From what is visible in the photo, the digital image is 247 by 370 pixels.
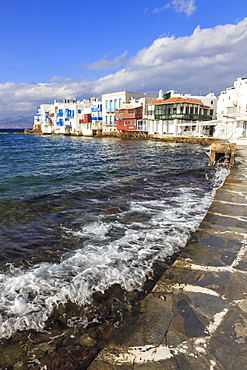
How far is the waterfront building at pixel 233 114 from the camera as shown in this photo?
41250mm

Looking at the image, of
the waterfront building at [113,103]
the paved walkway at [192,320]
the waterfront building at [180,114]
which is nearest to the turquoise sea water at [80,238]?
the paved walkway at [192,320]

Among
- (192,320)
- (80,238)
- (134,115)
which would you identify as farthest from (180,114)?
(192,320)

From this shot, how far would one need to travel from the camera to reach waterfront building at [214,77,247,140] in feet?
135

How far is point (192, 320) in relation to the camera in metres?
2.70

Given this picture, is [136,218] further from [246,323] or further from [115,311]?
[246,323]

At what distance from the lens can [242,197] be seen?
7.77 m

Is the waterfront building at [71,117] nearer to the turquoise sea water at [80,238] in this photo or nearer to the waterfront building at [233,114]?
the waterfront building at [233,114]

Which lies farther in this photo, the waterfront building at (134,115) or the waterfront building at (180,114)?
the waterfront building at (134,115)

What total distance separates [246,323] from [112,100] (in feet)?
263

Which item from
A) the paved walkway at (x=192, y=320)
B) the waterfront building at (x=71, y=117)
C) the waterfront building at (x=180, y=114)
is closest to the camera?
the paved walkway at (x=192, y=320)

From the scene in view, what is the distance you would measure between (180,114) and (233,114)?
19667 millimetres

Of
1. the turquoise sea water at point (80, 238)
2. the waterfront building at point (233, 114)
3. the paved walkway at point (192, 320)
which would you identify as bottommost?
the turquoise sea water at point (80, 238)

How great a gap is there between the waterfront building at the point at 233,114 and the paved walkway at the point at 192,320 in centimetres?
3799

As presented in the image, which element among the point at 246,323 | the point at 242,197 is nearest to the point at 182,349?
the point at 246,323
